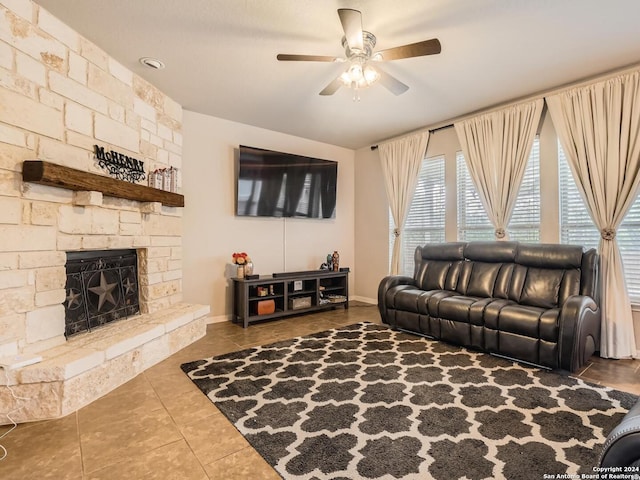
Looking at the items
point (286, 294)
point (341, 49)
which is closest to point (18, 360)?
point (286, 294)

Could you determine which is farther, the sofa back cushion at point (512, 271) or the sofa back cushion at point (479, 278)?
the sofa back cushion at point (479, 278)

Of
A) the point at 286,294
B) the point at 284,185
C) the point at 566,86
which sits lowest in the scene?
the point at 286,294

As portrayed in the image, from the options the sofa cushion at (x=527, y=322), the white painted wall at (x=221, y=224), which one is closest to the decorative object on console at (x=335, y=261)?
the white painted wall at (x=221, y=224)

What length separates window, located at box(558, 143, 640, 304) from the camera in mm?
3004

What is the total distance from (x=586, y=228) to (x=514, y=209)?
699mm

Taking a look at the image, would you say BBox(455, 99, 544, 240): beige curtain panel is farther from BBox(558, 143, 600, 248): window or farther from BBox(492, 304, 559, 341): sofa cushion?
BBox(492, 304, 559, 341): sofa cushion

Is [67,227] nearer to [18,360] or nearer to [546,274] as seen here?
[18,360]

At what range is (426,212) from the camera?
4.76m

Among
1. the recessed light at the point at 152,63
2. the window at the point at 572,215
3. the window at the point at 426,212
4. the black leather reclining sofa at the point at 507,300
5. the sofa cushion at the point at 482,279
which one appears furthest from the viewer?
the window at the point at 426,212

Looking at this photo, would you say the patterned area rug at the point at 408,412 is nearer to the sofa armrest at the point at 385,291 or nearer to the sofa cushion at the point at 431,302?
the sofa cushion at the point at 431,302

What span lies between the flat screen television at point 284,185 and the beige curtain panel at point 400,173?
0.86m

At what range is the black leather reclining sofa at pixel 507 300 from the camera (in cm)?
262

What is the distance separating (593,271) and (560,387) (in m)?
1.18

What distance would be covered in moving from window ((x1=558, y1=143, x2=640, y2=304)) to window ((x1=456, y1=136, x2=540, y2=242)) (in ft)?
0.76
